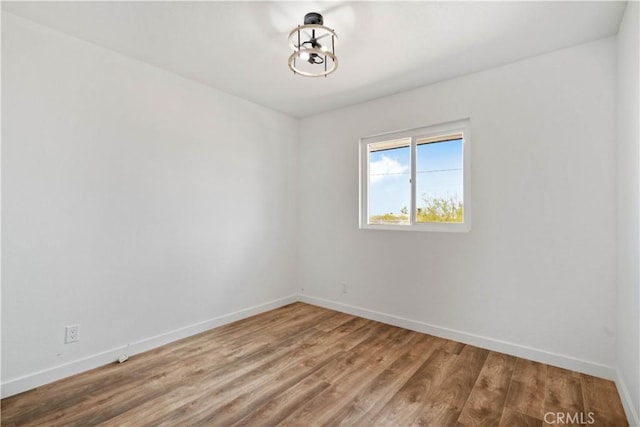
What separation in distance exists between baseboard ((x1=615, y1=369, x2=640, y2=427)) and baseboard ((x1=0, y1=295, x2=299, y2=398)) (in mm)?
3261

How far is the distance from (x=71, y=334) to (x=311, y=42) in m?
2.84

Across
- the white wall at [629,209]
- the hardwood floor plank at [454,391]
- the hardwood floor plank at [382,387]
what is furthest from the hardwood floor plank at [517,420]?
the hardwood floor plank at [382,387]

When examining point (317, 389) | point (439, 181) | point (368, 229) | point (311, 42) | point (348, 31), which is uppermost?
point (348, 31)

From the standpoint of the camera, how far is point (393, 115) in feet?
11.2

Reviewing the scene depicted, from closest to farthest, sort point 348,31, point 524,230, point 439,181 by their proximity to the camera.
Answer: point 348,31 → point 524,230 → point 439,181

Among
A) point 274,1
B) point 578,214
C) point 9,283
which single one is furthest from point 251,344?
point 578,214

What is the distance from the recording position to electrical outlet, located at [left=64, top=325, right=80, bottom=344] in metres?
2.29

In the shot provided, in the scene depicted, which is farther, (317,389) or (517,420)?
(317,389)

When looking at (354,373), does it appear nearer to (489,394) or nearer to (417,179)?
(489,394)

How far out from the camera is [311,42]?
2.15 meters

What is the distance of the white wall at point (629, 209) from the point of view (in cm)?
173

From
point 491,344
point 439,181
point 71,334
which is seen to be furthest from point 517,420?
point 71,334

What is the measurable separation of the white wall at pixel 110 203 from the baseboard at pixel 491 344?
1457 millimetres

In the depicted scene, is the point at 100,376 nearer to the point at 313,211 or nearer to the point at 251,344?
the point at 251,344
